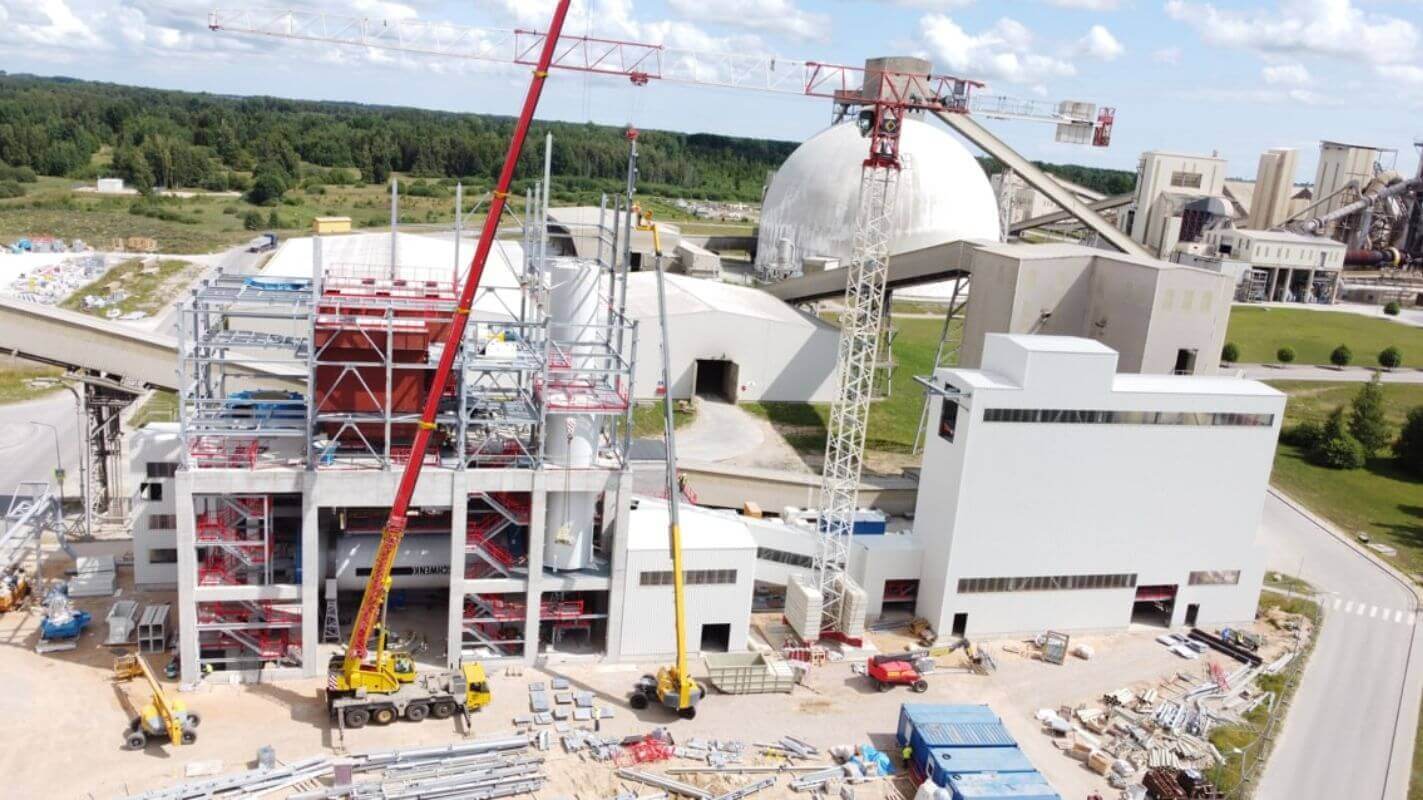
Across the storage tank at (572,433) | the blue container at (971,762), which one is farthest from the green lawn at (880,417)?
the blue container at (971,762)

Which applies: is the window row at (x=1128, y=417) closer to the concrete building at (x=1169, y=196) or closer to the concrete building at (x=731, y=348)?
the concrete building at (x=731, y=348)

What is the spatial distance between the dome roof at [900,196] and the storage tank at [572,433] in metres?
49.3

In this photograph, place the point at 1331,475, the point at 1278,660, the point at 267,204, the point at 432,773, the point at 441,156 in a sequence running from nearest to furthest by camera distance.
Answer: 1. the point at 432,773
2. the point at 1278,660
3. the point at 1331,475
4. the point at 267,204
5. the point at 441,156

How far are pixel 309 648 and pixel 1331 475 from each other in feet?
172

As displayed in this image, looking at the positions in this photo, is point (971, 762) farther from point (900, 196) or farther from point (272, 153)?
point (272, 153)

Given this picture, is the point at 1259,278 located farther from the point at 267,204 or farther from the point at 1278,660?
the point at 267,204

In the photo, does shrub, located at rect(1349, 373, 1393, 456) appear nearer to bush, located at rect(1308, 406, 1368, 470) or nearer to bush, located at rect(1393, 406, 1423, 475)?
bush, located at rect(1393, 406, 1423, 475)

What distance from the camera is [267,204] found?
12475 centimetres

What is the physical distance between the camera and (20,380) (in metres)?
56.1

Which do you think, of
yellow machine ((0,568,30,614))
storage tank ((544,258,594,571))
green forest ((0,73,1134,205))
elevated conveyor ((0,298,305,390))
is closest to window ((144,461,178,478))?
yellow machine ((0,568,30,614))

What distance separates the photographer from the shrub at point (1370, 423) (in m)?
58.5

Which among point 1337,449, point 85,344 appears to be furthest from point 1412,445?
point 85,344

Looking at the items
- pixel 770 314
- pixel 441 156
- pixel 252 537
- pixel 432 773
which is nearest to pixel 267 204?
pixel 441 156

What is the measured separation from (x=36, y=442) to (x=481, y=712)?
3156cm
